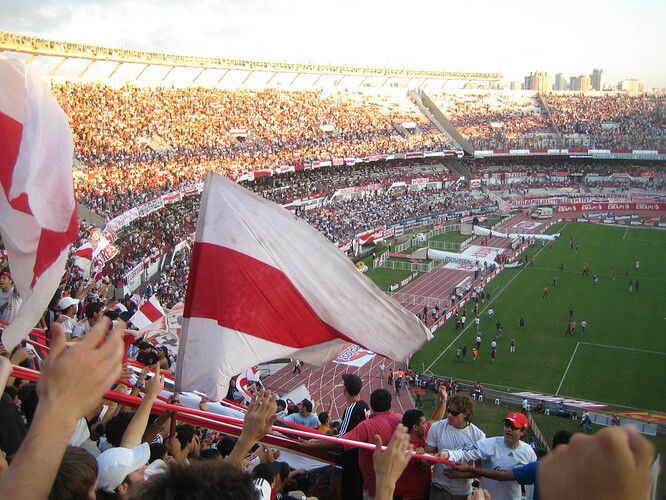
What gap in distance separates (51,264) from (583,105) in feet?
271

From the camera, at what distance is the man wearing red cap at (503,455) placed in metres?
4.27

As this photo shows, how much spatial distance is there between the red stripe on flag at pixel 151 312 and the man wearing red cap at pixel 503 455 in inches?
279

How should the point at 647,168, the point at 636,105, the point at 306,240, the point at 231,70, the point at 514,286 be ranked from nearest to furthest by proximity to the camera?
the point at 306,240 < the point at 514,286 < the point at 231,70 < the point at 647,168 < the point at 636,105

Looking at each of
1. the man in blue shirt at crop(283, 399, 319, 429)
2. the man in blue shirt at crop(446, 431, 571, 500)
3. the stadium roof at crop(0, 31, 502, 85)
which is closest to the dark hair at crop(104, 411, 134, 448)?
the man in blue shirt at crop(446, 431, 571, 500)

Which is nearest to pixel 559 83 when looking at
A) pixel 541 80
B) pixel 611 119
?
pixel 541 80

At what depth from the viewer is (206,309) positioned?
4891 millimetres

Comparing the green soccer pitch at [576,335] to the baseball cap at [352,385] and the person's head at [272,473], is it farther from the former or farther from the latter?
the person's head at [272,473]

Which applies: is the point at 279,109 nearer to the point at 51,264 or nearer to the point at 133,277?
the point at 133,277

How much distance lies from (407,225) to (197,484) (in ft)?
158

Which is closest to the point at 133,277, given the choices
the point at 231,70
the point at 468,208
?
the point at 231,70

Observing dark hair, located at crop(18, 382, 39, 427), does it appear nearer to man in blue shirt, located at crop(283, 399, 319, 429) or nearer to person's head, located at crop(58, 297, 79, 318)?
man in blue shirt, located at crop(283, 399, 319, 429)

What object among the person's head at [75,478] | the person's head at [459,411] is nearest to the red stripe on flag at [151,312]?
the person's head at [459,411]

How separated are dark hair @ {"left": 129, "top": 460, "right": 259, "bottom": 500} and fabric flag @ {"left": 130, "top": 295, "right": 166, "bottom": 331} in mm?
8533

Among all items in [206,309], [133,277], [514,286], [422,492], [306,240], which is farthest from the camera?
[514,286]
